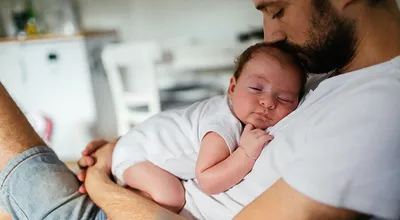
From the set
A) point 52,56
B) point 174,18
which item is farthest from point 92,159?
point 174,18

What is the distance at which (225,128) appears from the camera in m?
0.73

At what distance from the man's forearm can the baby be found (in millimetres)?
37

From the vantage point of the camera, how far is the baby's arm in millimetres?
684

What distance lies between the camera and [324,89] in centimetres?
67

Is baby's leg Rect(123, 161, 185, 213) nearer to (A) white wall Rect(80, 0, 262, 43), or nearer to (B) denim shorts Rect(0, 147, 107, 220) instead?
(B) denim shorts Rect(0, 147, 107, 220)

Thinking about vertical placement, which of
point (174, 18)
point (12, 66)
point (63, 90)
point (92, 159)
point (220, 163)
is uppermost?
point (220, 163)

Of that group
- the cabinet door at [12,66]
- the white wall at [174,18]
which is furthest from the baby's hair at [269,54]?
the white wall at [174,18]

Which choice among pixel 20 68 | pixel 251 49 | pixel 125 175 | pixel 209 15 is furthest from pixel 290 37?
pixel 209 15

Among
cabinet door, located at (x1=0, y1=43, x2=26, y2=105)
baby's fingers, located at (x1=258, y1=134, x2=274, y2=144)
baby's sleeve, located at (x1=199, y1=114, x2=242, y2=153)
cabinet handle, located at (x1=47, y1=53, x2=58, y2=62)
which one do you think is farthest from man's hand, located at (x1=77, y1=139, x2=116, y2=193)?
cabinet door, located at (x1=0, y1=43, x2=26, y2=105)

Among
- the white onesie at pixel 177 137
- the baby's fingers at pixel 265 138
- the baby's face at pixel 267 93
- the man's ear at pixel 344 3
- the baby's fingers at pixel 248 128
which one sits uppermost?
the man's ear at pixel 344 3

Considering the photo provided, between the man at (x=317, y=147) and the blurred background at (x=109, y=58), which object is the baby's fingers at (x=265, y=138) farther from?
the blurred background at (x=109, y=58)

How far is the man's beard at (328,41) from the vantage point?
0.67 metres

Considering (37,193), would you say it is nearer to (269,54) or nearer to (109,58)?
(269,54)

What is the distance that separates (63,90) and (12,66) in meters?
0.37
